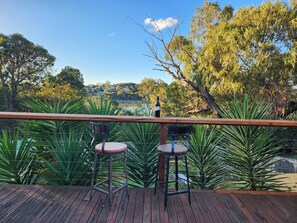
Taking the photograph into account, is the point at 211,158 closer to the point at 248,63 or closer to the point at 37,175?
the point at 37,175

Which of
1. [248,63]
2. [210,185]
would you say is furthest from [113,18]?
[210,185]

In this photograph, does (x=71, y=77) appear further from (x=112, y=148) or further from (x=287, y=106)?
(x=112, y=148)

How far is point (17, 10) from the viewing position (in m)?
6.37

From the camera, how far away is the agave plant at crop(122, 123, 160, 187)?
7.98 ft

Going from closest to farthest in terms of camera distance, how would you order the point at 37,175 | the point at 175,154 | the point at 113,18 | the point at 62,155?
the point at 175,154 < the point at 62,155 < the point at 37,175 < the point at 113,18

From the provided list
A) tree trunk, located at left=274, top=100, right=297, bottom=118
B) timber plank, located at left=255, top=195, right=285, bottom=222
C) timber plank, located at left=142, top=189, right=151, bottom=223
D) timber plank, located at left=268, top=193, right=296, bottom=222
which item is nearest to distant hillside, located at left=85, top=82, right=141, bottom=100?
timber plank, located at left=142, top=189, right=151, bottom=223

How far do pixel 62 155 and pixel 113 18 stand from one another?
28.8 ft

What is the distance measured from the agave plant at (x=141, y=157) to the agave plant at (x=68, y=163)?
526 millimetres

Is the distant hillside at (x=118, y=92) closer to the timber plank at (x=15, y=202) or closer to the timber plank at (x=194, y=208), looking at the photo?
the timber plank at (x=15, y=202)

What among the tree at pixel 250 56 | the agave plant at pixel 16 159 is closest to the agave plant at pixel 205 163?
the agave plant at pixel 16 159

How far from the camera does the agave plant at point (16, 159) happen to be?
2258 mm

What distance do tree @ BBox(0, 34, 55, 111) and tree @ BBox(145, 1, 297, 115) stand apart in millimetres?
9704

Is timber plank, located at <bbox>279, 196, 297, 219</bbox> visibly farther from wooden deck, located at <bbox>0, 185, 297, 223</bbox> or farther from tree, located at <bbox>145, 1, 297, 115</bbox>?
tree, located at <bbox>145, 1, 297, 115</bbox>

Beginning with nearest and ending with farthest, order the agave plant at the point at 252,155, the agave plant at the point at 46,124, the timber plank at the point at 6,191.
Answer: the timber plank at the point at 6,191, the agave plant at the point at 252,155, the agave plant at the point at 46,124
